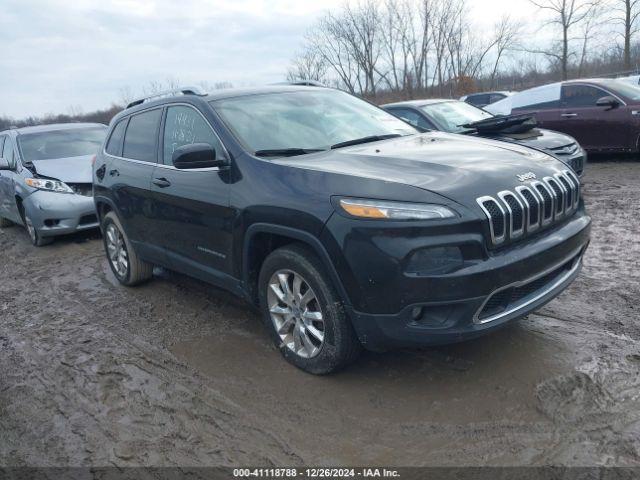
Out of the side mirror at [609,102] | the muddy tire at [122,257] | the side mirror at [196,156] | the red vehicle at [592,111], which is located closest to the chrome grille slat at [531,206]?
the side mirror at [196,156]

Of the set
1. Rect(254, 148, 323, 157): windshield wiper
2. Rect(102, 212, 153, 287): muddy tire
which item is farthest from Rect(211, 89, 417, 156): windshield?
Rect(102, 212, 153, 287): muddy tire

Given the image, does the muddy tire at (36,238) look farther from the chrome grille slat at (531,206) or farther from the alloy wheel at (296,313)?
the chrome grille slat at (531,206)

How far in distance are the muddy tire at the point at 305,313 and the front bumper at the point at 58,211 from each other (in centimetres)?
515

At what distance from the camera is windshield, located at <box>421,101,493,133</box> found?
7963 mm

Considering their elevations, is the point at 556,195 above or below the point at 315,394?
above

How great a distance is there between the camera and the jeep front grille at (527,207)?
2.83 meters

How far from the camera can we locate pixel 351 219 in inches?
113

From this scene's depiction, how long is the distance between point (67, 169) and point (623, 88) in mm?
9324

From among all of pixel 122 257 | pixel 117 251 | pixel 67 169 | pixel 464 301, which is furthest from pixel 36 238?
pixel 464 301

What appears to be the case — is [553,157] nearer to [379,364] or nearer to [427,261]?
[427,261]

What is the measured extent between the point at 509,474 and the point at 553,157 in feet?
7.02

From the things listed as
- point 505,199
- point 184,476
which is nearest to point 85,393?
point 184,476

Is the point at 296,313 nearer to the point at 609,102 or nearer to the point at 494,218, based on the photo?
the point at 494,218

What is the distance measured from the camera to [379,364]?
3494 millimetres
